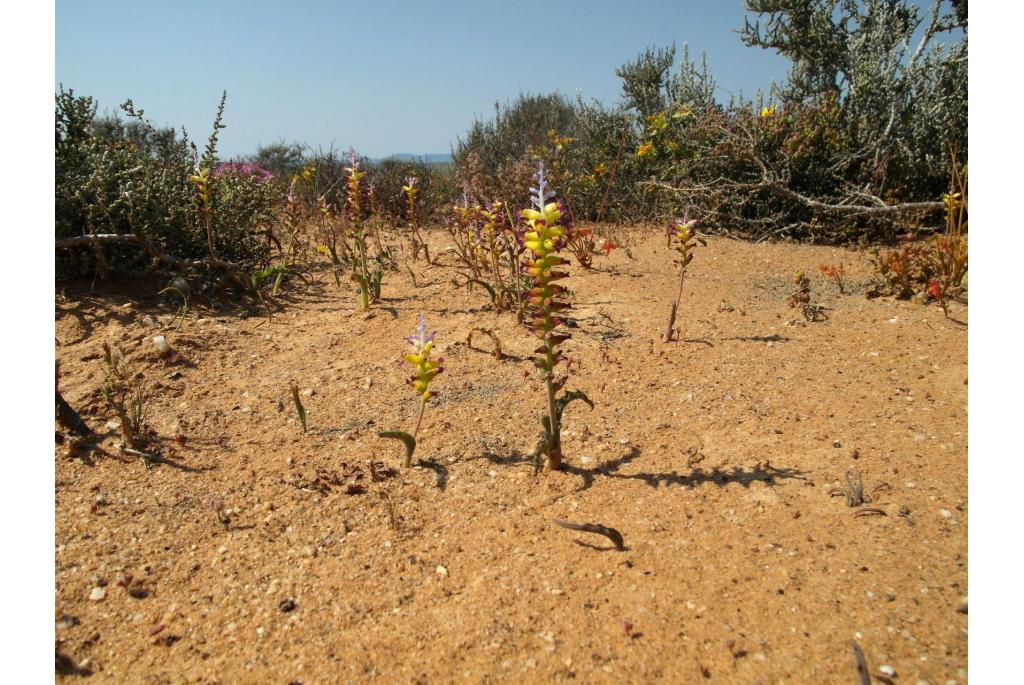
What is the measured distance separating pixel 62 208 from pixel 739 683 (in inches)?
185

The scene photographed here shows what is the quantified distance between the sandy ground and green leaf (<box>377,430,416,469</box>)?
59mm

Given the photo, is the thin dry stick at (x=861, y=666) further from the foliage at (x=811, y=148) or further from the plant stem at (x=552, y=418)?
the foliage at (x=811, y=148)

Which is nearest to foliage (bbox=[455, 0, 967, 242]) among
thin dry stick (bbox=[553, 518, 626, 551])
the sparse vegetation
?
the sparse vegetation

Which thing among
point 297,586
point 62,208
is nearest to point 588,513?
point 297,586

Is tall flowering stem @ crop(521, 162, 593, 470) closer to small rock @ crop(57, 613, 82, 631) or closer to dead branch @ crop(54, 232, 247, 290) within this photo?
small rock @ crop(57, 613, 82, 631)

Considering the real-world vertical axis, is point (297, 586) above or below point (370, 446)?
below

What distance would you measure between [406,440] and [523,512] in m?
0.52

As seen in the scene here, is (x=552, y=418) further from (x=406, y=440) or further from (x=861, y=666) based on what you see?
(x=861, y=666)

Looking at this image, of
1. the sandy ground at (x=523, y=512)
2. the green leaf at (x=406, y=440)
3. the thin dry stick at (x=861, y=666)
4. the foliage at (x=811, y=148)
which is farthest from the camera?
the foliage at (x=811, y=148)

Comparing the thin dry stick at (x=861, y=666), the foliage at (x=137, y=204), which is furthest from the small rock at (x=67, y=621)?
the foliage at (x=137, y=204)

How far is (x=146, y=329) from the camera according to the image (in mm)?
3840

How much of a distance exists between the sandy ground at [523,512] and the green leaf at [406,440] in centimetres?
6

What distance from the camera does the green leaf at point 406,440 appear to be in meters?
2.35

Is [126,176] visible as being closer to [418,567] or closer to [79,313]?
[79,313]
